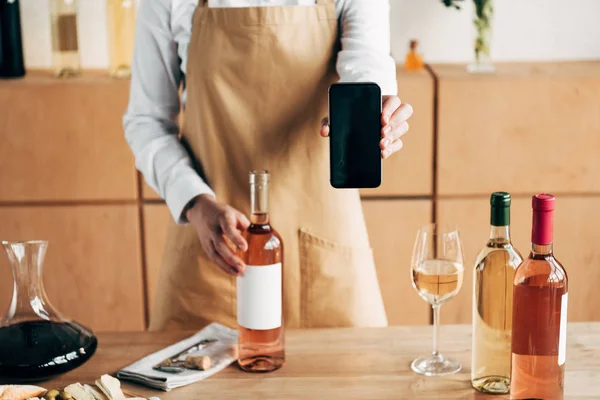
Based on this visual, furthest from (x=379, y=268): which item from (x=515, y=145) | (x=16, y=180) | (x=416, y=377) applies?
(x=416, y=377)

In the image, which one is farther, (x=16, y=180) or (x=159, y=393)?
(x=16, y=180)

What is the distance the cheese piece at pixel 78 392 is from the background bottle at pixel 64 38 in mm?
1595

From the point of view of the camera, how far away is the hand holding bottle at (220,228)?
1.20 meters

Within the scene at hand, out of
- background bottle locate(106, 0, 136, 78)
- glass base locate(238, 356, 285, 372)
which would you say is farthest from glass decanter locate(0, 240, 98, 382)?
background bottle locate(106, 0, 136, 78)

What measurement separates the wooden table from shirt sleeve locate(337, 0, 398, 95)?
0.46 m

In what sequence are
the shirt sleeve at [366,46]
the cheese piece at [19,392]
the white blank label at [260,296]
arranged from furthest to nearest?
the shirt sleeve at [366,46] < the white blank label at [260,296] < the cheese piece at [19,392]

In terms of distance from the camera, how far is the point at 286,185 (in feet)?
5.11

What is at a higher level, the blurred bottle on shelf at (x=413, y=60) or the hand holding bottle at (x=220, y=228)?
the blurred bottle on shelf at (x=413, y=60)

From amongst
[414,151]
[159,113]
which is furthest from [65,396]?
[414,151]

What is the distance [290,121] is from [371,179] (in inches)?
17.4

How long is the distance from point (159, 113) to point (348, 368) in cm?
72

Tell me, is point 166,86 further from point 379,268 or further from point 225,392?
point 379,268

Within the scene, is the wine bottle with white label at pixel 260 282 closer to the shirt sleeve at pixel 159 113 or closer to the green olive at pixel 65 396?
the green olive at pixel 65 396

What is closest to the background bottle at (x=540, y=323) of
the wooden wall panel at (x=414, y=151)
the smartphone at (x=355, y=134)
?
the smartphone at (x=355, y=134)
